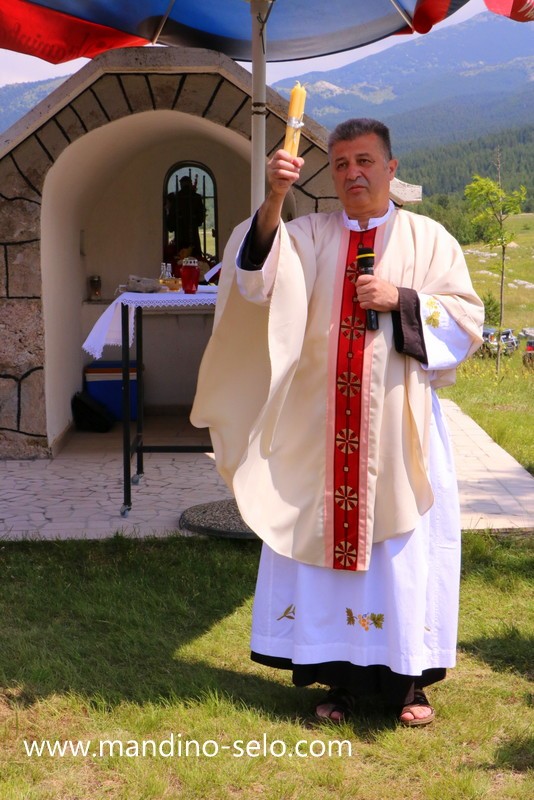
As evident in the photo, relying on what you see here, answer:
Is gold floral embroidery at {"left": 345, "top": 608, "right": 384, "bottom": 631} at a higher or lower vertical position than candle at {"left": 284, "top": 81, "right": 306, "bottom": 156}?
lower

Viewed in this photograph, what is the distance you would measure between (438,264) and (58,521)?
10.5 ft

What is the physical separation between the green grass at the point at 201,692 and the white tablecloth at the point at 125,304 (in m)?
1.14

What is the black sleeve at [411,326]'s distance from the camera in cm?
346

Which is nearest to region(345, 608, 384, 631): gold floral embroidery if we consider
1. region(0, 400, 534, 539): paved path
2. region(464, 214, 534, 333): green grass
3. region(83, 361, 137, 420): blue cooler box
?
region(0, 400, 534, 539): paved path

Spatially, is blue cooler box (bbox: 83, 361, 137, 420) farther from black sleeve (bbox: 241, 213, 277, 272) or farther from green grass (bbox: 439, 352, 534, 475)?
black sleeve (bbox: 241, 213, 277, 272)

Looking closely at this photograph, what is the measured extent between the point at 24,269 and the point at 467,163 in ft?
509

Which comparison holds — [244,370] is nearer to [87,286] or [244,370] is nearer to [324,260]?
[324,260]

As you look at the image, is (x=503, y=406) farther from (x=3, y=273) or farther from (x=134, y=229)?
(x=3, y=273)

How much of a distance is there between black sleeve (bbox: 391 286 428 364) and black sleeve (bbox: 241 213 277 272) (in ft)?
1.55

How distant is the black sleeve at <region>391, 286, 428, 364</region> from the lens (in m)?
3.46

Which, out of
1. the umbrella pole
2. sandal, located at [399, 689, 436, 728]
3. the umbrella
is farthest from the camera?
the umbrella

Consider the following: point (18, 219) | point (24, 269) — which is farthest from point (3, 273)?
point (18, 219)

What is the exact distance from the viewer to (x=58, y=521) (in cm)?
598

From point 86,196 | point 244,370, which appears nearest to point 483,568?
point 244,370
